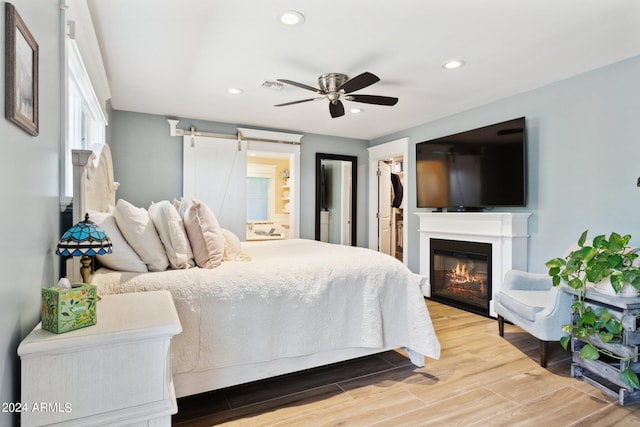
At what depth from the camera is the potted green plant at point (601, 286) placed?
2.16m

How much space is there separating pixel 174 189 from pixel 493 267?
4018 mm

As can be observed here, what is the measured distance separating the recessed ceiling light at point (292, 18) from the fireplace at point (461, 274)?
3.01 metres

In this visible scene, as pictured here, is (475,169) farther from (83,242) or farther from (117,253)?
(83,242)

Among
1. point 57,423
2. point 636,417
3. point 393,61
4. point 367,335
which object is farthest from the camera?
point 393,61

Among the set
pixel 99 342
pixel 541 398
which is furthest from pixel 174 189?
pixel 541 398

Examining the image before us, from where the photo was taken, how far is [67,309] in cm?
113

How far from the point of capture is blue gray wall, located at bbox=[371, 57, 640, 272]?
283 cm

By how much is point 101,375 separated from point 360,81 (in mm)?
2506

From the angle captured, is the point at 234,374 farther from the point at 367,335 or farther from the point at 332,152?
the point at 332,152

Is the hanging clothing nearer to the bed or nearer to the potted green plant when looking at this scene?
the bed

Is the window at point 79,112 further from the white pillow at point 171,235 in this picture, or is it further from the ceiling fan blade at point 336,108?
the ceiling fan blade at point 336,108

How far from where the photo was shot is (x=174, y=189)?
4617 millimetres

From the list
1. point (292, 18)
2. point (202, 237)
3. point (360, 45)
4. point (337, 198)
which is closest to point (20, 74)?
point (202, 237)

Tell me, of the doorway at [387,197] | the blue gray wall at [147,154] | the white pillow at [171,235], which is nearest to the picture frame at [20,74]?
the white pillow at [171,235]
